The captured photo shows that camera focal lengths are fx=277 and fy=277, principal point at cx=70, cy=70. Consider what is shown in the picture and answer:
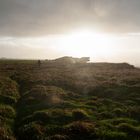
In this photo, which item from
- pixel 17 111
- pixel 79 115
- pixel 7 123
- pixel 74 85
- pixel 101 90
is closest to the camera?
pixel 7 123

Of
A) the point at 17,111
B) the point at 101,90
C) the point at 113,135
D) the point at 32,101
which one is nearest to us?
the point at 113,135

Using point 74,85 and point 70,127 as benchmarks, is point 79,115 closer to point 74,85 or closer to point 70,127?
point 70,127

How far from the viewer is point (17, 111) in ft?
97.3

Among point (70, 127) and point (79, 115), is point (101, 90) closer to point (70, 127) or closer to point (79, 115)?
point (79, 115)

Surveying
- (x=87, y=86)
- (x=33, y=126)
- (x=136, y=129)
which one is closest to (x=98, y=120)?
(x=136, y=129)

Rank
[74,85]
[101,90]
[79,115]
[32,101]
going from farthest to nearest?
[74,85]
[101,90]
[32,101]
[79,115]

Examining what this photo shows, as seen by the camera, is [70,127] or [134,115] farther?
[134,115]

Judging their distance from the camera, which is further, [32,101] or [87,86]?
[87,86]

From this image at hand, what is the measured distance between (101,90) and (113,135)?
20.0m

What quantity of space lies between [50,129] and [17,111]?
24.9 ft

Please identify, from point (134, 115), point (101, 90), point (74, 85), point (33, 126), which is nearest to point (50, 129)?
point (33, 126)

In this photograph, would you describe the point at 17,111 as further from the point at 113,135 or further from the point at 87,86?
the point at 87,86

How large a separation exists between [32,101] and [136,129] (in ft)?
46.4

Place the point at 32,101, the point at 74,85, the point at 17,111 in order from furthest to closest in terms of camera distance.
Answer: the point at 74,85, the point at 32,101, the point at 17,111
